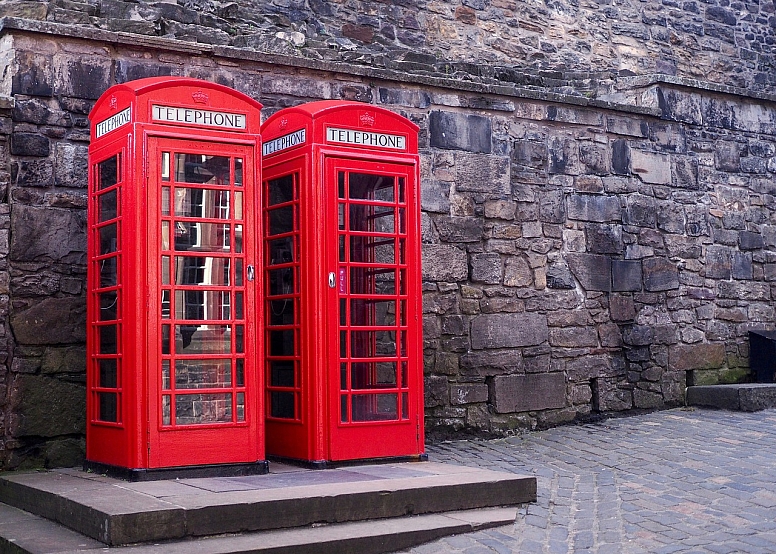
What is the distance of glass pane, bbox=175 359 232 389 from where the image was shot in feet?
17.2

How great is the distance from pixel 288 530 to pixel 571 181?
4654 millimetres

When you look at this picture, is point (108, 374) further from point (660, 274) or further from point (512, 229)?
point (660, 274)

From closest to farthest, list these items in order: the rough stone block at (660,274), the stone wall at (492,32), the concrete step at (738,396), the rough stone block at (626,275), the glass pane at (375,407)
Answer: the glass pane at (375,407) → the stone wall at (492,32) → the concrete step at (738,396) → the rough stone block at (626,275) → the rough stone block at (660,274)

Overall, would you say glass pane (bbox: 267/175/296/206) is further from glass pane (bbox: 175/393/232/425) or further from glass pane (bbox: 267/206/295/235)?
glass pane (bbox: 175/393/232/425)

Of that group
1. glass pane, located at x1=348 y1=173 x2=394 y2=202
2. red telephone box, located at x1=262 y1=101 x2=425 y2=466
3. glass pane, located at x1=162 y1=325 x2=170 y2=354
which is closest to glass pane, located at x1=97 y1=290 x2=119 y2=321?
glass pane, located at x1=162 y1=325 x2=170 y2=354

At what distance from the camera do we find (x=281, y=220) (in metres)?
5.96

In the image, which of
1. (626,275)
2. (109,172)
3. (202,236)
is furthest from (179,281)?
(626,275)

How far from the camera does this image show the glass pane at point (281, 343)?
5.91 meters

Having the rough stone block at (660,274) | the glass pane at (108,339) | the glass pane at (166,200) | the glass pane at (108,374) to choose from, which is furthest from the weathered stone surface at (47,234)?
the rough stone block at (660,274)

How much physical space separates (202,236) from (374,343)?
4.16 feet

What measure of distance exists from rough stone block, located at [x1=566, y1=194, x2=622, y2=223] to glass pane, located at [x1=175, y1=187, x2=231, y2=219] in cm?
375

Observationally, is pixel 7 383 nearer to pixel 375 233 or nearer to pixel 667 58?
pixel 375 233

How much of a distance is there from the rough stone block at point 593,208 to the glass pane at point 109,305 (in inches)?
163

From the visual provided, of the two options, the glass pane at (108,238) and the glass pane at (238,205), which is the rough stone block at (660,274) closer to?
the glass pane at (238,205)
